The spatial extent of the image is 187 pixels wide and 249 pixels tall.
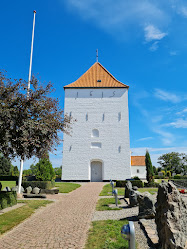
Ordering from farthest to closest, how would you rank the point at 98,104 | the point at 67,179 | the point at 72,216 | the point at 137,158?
the point at 137,158 → the point at 98,104 → the point at 67,179 → the point at 72,216

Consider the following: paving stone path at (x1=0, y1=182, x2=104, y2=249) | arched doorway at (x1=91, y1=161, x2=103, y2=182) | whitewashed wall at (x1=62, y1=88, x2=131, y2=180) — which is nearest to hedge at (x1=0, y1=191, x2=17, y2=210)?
paving stone path at (x1=0, y1=182, x2=104, y2=249)

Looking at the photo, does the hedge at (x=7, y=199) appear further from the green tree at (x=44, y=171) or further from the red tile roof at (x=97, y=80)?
the red tile roof at (x=97, y=80)

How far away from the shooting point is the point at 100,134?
26.6m

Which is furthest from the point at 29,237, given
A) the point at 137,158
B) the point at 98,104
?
the point at 137,158

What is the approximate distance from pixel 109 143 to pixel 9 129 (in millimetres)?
19300

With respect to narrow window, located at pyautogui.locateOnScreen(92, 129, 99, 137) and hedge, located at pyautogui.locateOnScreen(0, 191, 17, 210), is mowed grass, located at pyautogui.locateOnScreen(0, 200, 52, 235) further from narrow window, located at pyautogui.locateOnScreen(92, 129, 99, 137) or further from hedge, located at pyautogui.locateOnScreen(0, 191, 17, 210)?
narrow window, located at pyautogui.locateOnScreen(92, 129, 99, 137)

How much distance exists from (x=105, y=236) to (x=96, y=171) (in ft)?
73.1

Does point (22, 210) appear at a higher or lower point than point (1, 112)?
lower

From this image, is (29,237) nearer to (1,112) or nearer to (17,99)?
(1,112)

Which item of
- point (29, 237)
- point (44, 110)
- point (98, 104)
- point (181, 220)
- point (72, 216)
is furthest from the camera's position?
point (98, 104)

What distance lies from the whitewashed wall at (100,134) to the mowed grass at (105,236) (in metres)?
20.1

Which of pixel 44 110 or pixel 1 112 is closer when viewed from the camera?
pixel 1 112

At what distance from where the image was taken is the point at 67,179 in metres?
25.8

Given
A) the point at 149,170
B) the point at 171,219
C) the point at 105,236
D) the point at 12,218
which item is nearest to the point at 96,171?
the point at 149,170
